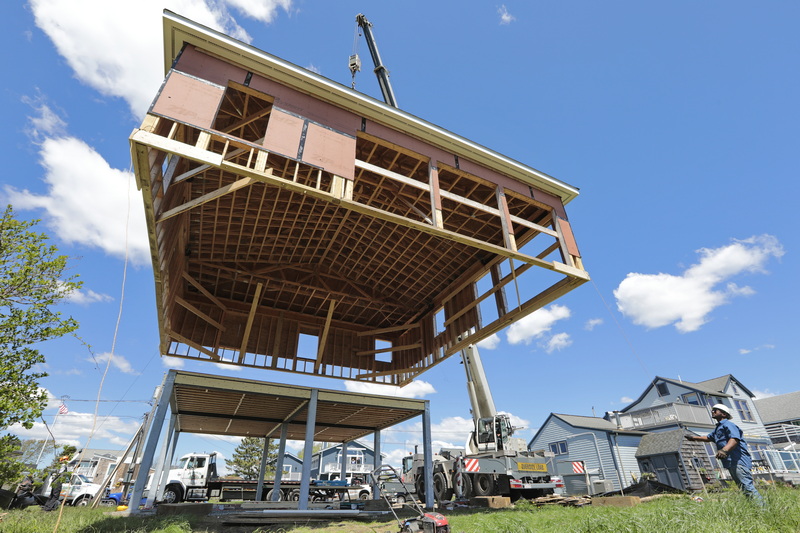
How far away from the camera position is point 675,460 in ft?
63.5

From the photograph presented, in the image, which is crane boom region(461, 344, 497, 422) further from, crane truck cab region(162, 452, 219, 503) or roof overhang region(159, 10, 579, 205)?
crane truck cab region(162, 452, 219, 503)

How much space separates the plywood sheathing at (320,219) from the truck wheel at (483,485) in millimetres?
4881

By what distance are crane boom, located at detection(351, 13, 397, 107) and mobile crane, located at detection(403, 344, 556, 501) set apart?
51.2 ft

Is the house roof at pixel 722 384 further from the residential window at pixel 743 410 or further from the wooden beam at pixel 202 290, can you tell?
the wooden beam at pixel 202 290

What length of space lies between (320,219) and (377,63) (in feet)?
45.5

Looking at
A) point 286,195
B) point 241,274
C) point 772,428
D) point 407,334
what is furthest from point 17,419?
point 772,428

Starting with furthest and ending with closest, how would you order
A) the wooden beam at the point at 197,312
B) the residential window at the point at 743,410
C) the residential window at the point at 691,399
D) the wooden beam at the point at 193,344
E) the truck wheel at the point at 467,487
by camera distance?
the residential window at the point at 743,410
the residential window at the point at 691,399
the wooden beam at the point at 193,344
the truck wheel at the point at 467,487
the wooden beam at the point at 197,312

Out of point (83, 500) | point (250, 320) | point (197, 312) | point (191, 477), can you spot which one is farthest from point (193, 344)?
point (83, 500)

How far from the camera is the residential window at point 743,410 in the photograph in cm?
3358

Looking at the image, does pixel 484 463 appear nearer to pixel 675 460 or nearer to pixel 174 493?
pixel 675 460

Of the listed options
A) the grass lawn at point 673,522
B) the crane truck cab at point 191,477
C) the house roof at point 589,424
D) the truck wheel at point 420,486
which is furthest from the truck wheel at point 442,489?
the house roof at point 589,424

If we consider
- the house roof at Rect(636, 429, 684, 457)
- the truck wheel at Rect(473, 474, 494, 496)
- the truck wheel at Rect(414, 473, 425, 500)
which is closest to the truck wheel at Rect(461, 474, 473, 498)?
the truck wheel at Rect(473, 474, 494, 496)

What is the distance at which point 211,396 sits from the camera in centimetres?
1295

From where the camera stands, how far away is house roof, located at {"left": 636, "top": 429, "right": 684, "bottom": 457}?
19.5m
